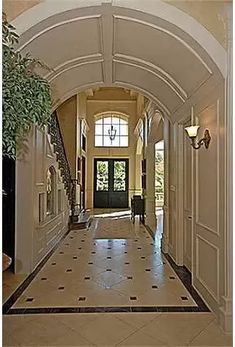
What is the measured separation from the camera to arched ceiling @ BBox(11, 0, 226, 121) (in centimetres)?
333

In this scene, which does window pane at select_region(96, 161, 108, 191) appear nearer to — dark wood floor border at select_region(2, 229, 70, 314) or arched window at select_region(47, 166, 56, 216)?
arched window at select_region(47, 166, 56, 216)

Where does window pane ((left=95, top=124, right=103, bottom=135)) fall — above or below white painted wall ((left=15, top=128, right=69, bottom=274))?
above

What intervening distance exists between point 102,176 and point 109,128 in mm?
2485

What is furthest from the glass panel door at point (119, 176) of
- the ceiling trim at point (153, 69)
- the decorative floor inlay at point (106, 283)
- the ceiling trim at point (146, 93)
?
the ceiling trim at point (153, 69)

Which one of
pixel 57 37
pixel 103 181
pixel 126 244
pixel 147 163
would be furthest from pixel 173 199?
pixel 103 181

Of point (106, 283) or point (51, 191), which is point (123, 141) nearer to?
point (51, 191)

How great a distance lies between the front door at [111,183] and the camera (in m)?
18.3

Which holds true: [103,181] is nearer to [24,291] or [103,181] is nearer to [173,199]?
[173,199]

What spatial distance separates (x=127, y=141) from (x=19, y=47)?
1504 cm

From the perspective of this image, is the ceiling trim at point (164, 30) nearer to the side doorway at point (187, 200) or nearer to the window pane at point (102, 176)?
the side doorway at point (187, 200)

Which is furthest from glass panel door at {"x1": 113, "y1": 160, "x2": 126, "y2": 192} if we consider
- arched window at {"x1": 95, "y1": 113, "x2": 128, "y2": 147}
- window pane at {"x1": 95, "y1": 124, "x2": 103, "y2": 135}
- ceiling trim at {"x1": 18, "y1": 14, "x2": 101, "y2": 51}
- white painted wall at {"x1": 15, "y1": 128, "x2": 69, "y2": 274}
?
ceiling trim at {"x1": 18, "y1": 14, "x2": 101, "y2": 51}

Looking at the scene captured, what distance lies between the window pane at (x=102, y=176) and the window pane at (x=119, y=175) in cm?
49

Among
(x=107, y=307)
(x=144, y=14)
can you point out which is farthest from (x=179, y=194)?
(x=144, y=14)

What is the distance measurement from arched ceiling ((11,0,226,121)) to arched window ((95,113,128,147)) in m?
12.2
